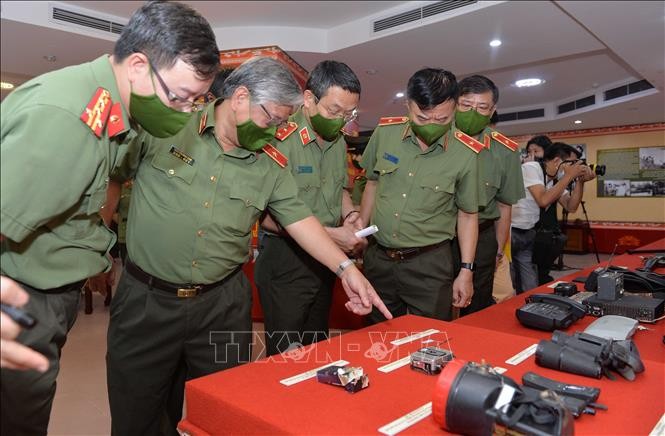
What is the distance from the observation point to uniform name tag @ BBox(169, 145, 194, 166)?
1.41 meters

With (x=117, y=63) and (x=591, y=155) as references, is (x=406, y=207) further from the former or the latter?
(x=591, y=155)

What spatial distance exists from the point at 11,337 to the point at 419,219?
1.60 m

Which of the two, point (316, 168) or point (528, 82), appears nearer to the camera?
point (316, 168)

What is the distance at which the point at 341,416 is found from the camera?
0.87 metres

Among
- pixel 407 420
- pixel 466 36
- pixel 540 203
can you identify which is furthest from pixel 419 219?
pixel 466 36

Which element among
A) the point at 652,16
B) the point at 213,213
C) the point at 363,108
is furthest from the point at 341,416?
the point at 363,108

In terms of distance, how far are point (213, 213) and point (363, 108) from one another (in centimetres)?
784

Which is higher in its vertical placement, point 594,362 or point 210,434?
point 594,362

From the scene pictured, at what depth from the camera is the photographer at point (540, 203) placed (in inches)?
141

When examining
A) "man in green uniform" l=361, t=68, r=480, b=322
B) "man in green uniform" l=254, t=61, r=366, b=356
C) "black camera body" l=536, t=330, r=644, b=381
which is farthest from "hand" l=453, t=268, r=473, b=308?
"black camera body" l=536, t=330, r=644, b=381

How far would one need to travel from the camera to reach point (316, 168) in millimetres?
2125

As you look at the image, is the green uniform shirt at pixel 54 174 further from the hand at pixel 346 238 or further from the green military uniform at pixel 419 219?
the green military uniform at pixel 419 219

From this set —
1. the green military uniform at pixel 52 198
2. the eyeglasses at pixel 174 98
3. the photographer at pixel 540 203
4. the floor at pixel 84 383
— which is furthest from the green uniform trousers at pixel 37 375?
the photographer at pixel 540 203

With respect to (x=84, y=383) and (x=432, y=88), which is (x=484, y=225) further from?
(x=84, y=383)
